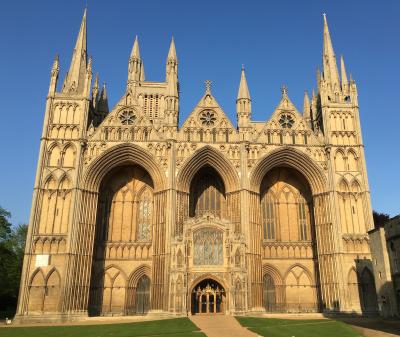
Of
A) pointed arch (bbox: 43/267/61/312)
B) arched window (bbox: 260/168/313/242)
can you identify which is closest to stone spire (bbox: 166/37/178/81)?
arched window (bbox: 260/168/313/242)

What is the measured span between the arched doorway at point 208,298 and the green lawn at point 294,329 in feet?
18.0

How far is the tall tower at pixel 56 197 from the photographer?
32688 mm

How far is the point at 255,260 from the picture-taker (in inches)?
1373

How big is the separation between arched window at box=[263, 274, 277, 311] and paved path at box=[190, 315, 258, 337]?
26.2ft

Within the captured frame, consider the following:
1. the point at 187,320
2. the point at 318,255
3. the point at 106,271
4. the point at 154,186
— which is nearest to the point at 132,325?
the point at 187,320

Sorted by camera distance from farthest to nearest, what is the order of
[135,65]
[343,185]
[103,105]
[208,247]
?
[135,65], [103,105], [343,185], [208,247]

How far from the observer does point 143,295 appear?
37.3 metres

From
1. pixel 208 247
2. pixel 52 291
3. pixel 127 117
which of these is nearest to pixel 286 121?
pixel 208 247

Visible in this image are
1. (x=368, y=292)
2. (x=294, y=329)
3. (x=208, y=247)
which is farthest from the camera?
(x=368, y=292)

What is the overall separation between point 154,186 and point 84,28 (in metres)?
21.2

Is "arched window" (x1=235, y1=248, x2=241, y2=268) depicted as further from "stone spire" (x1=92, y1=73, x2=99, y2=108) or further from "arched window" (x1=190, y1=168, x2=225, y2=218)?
"stone spire" (x1=92, y1=73, x2=99, y2=108)

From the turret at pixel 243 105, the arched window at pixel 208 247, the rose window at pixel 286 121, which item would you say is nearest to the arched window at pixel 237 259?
the arched window at pixel 208 247

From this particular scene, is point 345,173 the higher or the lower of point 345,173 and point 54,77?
the lower

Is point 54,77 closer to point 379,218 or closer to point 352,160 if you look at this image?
point 352,160
